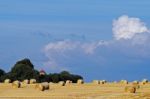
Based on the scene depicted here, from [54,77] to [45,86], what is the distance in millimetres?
47891

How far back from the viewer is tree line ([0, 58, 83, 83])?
102 m

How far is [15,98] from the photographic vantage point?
49.2 metres

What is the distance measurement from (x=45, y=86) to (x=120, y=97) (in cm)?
1161

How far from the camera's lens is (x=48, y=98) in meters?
48.8

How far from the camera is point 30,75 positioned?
104 m

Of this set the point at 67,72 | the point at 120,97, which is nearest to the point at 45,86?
the point at 120,97

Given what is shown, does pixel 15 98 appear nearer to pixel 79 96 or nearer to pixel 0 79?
pixel 79 96

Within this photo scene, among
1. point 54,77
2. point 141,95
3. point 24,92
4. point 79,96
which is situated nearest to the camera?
point 141,95

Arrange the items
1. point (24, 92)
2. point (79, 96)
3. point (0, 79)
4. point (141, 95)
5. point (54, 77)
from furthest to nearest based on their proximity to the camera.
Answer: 1. point (54, 77)
2. point (0, 79)
3. point (24, 92)
4. point (79, 96)
5. point (141, 95)

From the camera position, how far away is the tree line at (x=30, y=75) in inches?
4005

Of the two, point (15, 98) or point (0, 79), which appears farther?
point (0, 79)

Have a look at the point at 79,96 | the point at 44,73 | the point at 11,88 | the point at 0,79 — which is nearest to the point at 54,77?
the point at 44,73

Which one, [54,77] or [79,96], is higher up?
[54,77]

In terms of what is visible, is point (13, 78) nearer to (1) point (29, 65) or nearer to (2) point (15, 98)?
(1) point (29, 65)
